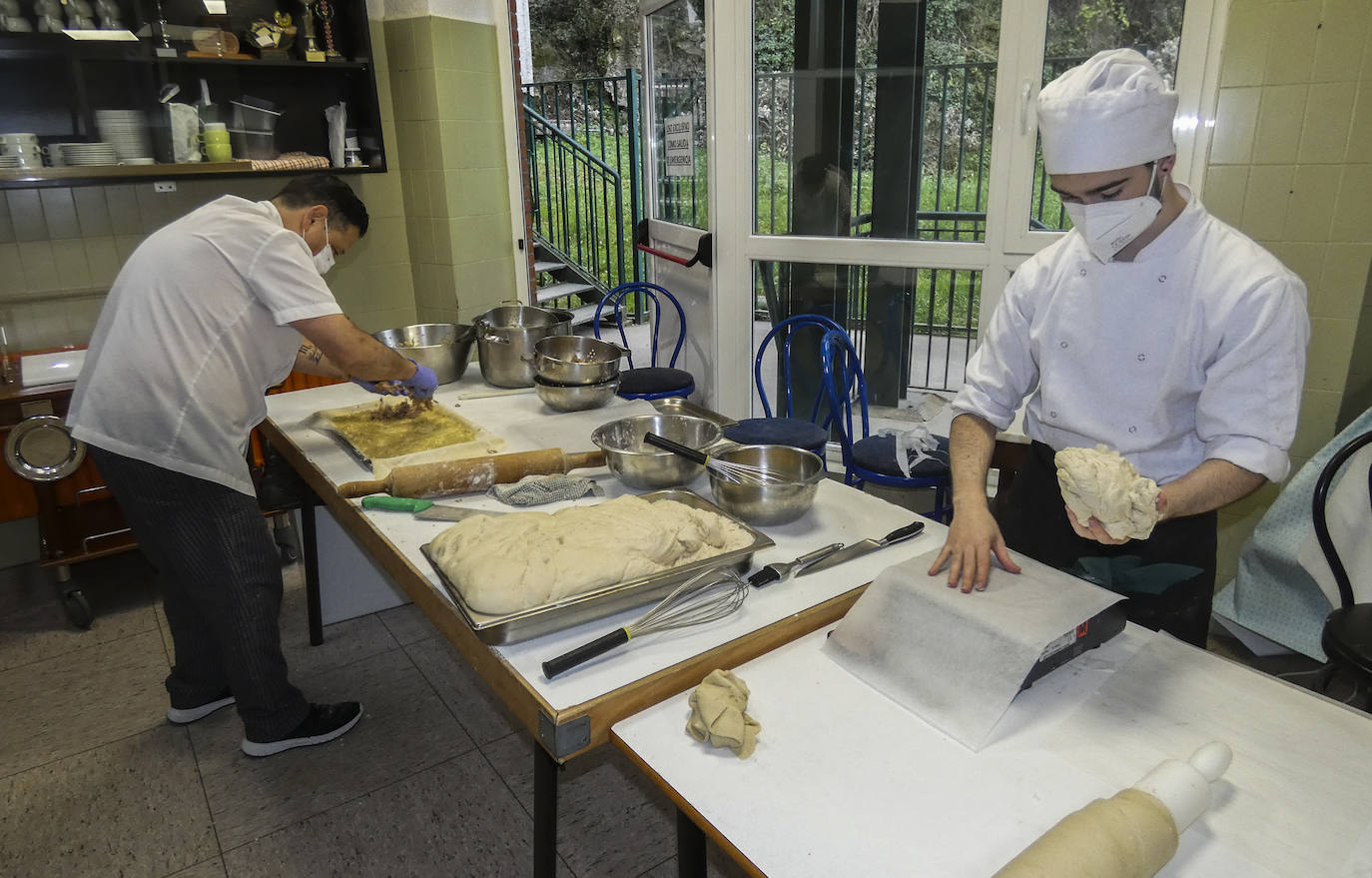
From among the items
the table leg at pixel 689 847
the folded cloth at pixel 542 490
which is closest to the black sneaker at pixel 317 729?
the folded cloth at pixel 542 490

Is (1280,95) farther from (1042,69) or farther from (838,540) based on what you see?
(838,540)

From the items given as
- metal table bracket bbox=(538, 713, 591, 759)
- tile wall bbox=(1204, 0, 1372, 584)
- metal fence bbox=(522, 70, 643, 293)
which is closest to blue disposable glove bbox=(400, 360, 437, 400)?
metal table bracket bbox=(538, 713, 591, 759)

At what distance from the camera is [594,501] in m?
1.66

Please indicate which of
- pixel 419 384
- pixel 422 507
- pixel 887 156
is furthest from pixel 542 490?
pixel 887 156

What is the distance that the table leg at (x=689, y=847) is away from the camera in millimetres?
1102

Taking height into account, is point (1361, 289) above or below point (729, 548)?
above

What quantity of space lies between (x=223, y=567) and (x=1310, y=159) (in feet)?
9.76

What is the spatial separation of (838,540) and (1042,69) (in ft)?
6.63

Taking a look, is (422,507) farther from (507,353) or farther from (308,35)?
(308,35)

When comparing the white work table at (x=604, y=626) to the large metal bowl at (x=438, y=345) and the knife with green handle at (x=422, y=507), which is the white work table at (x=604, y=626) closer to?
the knife with green handle at (x=422, y=507)

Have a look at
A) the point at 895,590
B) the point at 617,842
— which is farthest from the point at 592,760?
the point at 895,590

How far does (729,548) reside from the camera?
139 centimetres

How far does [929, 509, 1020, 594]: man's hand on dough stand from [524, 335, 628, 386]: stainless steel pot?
1265mm

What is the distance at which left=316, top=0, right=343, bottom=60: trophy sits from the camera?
10.8ft
